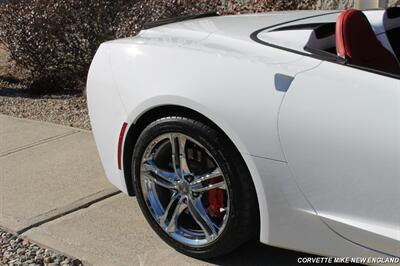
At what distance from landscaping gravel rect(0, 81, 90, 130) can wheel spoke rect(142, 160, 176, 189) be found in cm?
308

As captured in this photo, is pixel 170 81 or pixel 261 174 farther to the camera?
pixel 170 81

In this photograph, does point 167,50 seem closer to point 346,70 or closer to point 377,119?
point 346,70

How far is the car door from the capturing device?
2461 millimetres

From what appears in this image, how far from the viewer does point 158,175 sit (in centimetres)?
346

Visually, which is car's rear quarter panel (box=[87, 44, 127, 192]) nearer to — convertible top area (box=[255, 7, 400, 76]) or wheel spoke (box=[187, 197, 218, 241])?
wheel spoke (box=[187, 197, 218, 241])

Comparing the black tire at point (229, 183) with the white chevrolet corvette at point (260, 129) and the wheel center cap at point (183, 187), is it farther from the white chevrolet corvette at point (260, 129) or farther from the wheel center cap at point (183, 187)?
the wheel center cap at point (183, 187)

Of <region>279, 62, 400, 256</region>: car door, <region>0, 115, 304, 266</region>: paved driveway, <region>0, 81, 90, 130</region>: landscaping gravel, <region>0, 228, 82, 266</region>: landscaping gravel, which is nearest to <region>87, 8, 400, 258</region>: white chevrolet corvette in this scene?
<region>279, 62, 400, 256</region>: car door

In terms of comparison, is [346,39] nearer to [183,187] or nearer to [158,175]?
[183,187]

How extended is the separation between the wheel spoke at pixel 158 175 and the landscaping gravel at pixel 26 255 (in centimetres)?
70

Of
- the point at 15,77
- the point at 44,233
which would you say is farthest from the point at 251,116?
the point at 15,77

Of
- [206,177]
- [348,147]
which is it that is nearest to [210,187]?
[206,177]

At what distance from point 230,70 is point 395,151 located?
39.0 inches

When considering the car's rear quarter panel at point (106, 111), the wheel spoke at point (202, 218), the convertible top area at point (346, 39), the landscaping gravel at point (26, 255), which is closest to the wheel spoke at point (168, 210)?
the wheel spoke at point (202, 218)

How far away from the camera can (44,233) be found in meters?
3.95
